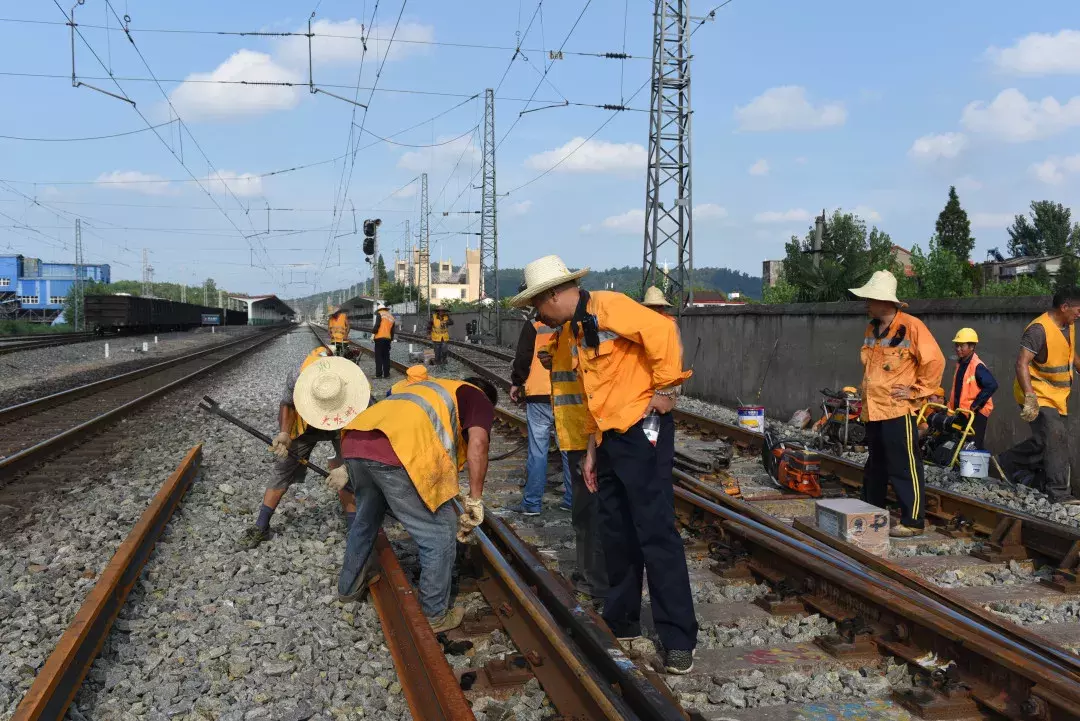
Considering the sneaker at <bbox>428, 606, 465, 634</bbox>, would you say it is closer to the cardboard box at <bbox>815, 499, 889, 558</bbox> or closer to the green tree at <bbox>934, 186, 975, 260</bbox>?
the cardboard box at <bbox>815, 499, 889, 558</bbox>

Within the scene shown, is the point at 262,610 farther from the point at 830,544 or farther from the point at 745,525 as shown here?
the point at 830,544

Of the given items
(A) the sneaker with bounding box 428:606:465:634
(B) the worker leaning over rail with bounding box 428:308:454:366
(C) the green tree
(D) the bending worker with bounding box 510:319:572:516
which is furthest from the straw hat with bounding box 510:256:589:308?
(C) the green tree

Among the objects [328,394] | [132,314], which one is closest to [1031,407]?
[328,394]

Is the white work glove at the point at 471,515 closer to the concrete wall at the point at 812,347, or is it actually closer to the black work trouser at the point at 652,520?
the black work trouser at the point at 652,520

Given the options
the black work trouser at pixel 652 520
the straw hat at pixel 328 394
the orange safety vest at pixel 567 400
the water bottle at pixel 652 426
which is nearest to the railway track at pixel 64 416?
the straw hat at pixel 328 394

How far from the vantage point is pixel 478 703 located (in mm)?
3645

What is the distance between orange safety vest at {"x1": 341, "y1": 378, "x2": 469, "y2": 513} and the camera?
443 centimetres

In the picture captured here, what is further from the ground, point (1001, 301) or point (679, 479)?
point (1001, 301)

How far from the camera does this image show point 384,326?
712 inches

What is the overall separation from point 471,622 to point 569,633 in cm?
58

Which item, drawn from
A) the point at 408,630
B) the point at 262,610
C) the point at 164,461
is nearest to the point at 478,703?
the point at 408,630

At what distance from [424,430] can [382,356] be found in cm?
1461

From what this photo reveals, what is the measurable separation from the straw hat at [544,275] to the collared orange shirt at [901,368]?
2965 mm

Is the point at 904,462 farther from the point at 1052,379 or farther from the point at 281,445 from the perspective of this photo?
the point at 281,445
